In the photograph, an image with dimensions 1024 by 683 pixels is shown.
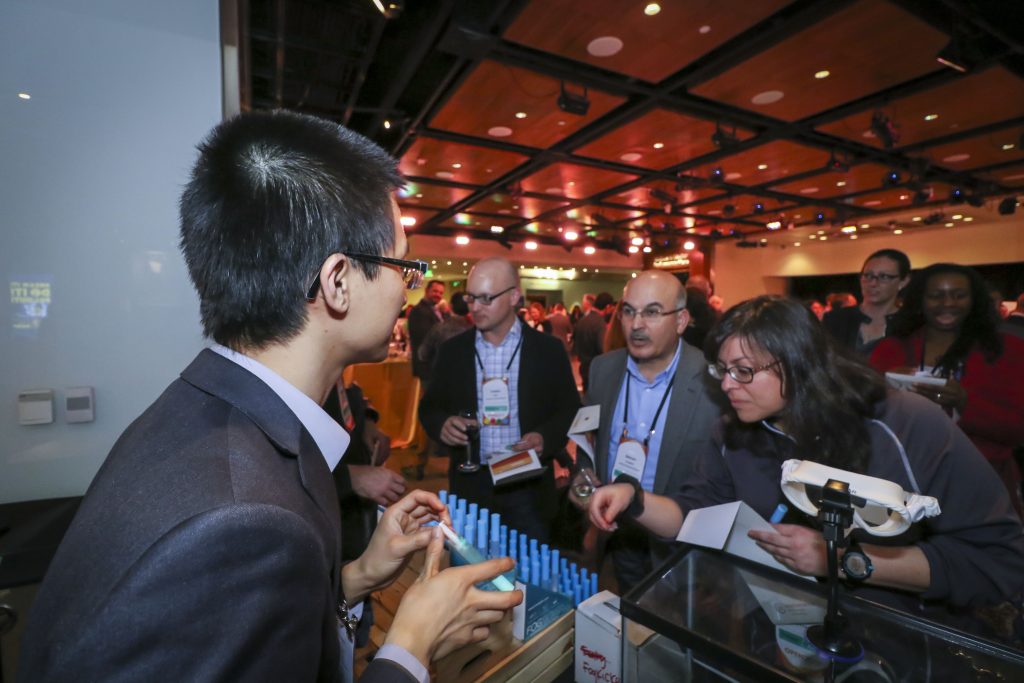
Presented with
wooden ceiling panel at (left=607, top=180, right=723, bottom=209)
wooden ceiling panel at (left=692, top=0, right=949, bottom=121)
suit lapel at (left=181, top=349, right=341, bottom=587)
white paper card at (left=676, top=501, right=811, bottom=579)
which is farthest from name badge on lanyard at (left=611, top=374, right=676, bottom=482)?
wooden ceiling panel at (left=607, top=180, right=723, bottom=209)

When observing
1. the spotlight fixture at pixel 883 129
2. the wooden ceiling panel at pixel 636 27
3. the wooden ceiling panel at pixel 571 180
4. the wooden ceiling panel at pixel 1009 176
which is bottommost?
the spotlight fixture at pixel 883 129

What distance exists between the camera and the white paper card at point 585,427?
6.48ft

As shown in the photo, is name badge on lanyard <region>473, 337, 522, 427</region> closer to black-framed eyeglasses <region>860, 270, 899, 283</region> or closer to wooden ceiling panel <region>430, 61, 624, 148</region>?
black-framed eyeglasses <region>860, 270, 899, 283</region>

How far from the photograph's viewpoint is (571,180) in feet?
26.6

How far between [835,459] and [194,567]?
55.3 inches

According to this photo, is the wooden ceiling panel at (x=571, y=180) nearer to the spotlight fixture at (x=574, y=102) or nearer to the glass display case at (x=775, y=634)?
the spotlight fixture at (x=574, y=102)

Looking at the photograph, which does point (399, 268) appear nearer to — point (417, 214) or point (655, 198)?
point (655, 198)

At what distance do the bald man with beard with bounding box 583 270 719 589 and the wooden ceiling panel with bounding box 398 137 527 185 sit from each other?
4.71 m

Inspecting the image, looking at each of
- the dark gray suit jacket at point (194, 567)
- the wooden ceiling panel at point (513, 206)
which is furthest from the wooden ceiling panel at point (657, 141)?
the dark gray suit jacket at point (194, 567)

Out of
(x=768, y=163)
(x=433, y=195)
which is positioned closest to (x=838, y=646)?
(x=768, y=163)

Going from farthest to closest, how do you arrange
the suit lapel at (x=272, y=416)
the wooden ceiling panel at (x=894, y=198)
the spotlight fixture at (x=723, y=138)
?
the wooden ceiling panel at (x=894, y=198)
the spotlight fixture at (x=723, y=138)
the suit lapel at (x=272, y=416)

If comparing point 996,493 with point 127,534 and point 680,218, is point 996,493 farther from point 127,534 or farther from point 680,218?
point 680,218

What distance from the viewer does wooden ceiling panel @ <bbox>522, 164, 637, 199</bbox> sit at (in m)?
7.49

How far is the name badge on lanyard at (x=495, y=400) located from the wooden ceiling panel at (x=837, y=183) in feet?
25.6
